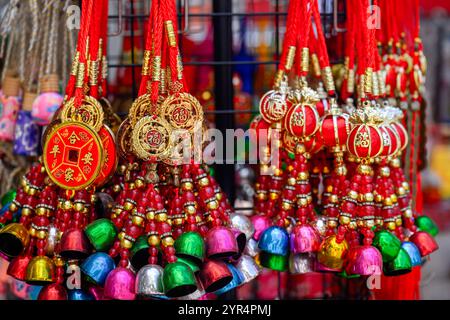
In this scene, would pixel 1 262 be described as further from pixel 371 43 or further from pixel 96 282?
pixel 371 43

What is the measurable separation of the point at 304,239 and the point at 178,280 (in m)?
0.21

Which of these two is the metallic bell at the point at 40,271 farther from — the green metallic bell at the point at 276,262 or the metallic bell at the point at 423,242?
the metallic bell at the point at 423,242

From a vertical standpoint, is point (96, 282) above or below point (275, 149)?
below

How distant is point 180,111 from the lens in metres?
0.90

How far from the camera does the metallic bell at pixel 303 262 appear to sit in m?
0.97

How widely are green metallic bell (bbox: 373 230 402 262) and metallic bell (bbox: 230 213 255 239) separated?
175 mm

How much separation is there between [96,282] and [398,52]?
60 centimetres

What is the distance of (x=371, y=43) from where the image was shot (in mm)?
958

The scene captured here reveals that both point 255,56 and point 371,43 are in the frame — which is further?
point 255,56

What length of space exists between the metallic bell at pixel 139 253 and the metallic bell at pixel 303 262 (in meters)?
0.22

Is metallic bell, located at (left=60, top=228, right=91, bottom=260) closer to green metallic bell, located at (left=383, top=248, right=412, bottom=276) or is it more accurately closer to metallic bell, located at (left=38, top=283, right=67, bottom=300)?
metallic bell, located at (left=38, top=283, right=67, bottom=300)

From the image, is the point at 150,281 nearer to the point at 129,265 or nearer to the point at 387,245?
the point at 129,265

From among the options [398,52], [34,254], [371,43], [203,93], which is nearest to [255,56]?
[203,93]

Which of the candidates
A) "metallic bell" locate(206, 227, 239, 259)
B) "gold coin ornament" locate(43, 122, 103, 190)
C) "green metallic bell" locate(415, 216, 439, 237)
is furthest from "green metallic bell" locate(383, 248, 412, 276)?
"gold coin ornament" locate(43, 122, 103, 190)
